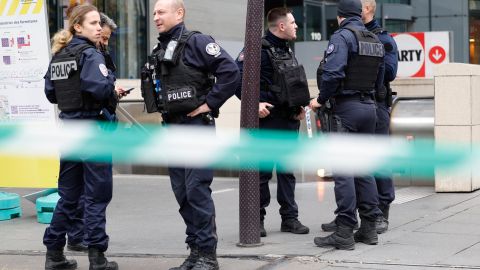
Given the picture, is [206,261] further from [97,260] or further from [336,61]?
[336,61]

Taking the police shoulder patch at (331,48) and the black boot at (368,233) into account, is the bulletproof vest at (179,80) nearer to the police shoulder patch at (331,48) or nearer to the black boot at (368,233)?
the police shoulder patch at (331,48)

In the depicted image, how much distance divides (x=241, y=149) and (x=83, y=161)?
1872 mm

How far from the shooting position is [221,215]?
915 cm

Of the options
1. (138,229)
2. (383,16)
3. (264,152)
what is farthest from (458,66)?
(383,16)

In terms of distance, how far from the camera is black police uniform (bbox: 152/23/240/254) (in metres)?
6.16

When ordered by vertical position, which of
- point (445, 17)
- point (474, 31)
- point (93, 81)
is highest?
point (445, 17)

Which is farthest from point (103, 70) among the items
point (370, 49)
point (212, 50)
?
point (370, 49)

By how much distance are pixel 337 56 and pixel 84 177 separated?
217 centimetres

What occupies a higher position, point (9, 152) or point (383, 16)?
point (383, 16)

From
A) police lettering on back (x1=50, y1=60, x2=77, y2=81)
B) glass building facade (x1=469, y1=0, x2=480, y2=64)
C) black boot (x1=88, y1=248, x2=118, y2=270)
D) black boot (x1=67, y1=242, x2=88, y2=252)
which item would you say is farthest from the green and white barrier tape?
glass building facade (x1=469, y1=0, x2=480, y2=64)

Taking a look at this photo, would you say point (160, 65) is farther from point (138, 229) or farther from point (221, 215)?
point (221, 215)

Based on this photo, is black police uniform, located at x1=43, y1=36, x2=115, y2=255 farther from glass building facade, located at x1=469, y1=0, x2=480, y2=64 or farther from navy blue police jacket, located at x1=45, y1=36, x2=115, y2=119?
glass building facade, located at x1=469, y1=0, x2=480, y2=64

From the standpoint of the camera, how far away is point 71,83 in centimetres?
638

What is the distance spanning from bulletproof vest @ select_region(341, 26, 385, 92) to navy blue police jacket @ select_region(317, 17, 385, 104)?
0.12 feet
